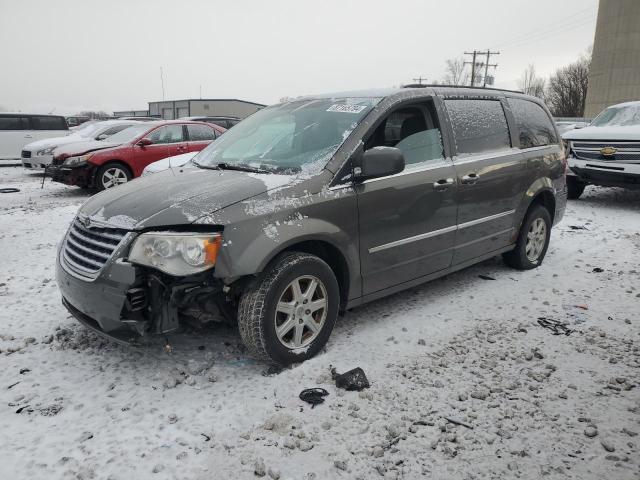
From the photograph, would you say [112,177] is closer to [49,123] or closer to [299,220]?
[299,220]

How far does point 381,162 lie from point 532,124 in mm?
2838

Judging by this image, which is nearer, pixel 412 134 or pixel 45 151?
pixel 412 134

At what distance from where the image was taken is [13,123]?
16.7m

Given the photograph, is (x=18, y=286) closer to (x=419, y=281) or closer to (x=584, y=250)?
(x=419, y=281)

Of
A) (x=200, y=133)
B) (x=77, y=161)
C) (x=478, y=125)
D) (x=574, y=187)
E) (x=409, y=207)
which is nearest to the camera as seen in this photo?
(x=409, y=207)

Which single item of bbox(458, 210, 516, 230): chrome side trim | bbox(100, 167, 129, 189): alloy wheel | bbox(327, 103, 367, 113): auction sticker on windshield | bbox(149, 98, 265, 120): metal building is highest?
bbox(149, 98, 265, 120): metal building

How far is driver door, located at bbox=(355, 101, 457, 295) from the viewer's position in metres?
3.58

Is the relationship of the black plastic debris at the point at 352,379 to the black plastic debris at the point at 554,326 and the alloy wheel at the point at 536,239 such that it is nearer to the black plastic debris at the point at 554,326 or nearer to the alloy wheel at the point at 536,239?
the black plastic debris at the point at 554,326

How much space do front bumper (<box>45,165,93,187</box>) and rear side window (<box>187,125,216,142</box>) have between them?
2.24 m

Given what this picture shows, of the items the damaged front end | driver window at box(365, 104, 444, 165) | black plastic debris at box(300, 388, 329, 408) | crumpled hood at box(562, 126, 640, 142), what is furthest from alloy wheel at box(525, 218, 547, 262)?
crumpled hood at box(562, 126, 640, 142)

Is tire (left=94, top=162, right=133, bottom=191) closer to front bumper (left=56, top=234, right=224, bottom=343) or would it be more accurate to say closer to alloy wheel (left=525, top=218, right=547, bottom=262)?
front bumper (left=56, top=234, right=224, bottom=343)

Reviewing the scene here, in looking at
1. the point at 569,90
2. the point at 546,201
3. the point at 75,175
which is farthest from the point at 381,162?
the point at 569,90

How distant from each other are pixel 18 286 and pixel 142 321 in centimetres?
261

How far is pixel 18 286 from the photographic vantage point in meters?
4.71
